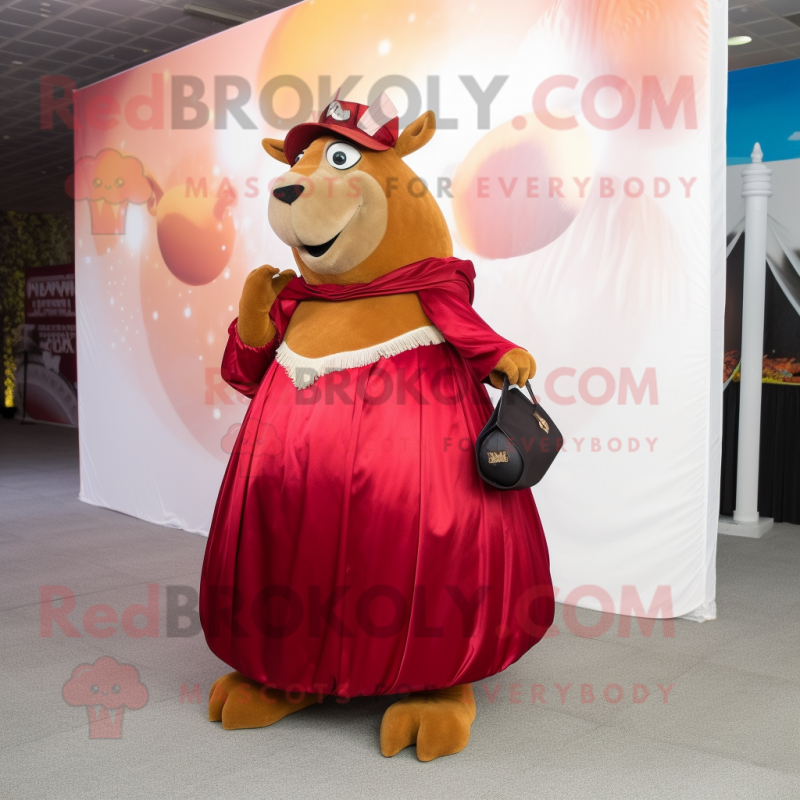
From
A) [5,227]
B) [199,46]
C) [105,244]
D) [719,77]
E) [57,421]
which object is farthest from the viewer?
[5,227]

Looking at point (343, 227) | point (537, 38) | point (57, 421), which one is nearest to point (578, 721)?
point (343, 227)

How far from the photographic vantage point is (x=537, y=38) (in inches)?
126

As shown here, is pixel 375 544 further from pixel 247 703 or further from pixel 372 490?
pixel 247 703

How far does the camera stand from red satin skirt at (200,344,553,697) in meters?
2.00

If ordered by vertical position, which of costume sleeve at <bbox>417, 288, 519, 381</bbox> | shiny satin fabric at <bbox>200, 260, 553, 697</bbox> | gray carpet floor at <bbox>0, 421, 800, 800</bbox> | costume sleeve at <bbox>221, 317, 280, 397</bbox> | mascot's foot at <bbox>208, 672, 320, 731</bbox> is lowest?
gray carpet floor at <bbox>0, 421, 800, 800</bbox>

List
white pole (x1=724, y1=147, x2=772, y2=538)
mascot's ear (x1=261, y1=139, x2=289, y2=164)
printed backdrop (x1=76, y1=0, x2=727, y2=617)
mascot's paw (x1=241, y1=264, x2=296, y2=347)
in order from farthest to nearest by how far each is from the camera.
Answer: white pole (x1=724, y1=147, x2=772, y2=538) < printed backdrop (x1=76, y1=0, x2=727, y2=617) < mascot's ear (x1=261, y1=139, x2=289, y2=164) < mascot's paw (x1=241, y1=264, x2=296, y2=347)

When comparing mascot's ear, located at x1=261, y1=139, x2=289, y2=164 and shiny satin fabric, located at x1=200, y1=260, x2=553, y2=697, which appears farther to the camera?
mascot's ear, located at x1=261, y1=139, x2=289, y2=164

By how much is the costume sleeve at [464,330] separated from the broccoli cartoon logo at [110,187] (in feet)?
9.44

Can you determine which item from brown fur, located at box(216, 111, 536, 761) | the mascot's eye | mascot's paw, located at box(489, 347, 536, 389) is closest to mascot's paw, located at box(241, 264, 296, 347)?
brown fur, located at box(216, 111, 536, 761)

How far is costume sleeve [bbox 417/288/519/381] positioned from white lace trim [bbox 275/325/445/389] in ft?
0.14

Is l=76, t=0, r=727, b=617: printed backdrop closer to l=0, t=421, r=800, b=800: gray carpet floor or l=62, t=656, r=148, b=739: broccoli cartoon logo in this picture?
l=0, t=421, r=800, b=800: gray carpet floor

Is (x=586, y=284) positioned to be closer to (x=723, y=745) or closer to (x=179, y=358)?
(x=723, y=745)

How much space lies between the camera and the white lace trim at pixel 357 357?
6.81ft

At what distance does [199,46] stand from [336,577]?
314 cm
